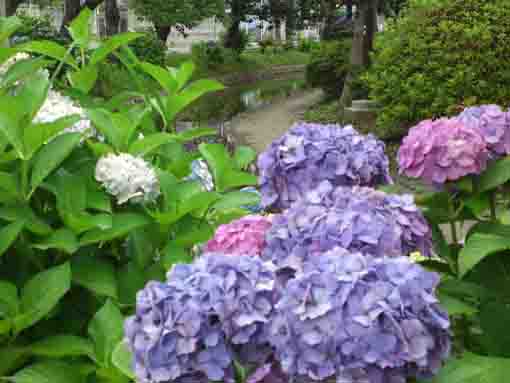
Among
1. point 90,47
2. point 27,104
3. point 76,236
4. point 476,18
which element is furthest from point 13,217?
point 476,18

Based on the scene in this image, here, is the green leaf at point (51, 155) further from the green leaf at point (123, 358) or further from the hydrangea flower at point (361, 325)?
the hydrangea flower at point (361, 325)

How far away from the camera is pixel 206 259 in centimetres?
124

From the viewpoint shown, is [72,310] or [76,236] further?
[72,310]

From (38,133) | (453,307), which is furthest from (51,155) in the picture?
(453,307)

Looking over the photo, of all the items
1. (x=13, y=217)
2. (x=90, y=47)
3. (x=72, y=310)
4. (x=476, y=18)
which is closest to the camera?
(x=13, y=217)

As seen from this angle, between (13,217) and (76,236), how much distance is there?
16 centimetres

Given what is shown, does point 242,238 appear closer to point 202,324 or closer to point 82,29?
point 202,324

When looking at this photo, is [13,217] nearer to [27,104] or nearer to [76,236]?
[76,236]

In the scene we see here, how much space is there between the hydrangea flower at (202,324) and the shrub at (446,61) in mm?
8360

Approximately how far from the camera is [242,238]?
1.54 metres

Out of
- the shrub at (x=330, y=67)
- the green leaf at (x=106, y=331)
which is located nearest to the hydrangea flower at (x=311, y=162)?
the green leaf at (x=106, y=331)

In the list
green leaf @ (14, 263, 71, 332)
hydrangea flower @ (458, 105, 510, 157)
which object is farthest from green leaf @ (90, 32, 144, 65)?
hydrangea flower @ (458, 105, 510, 157)

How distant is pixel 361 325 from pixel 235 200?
37.9 inches

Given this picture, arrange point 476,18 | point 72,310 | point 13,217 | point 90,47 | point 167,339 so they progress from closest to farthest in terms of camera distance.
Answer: point 167,339 < point 13,217 < point 72,310 < point 90,47 < point 476,18
